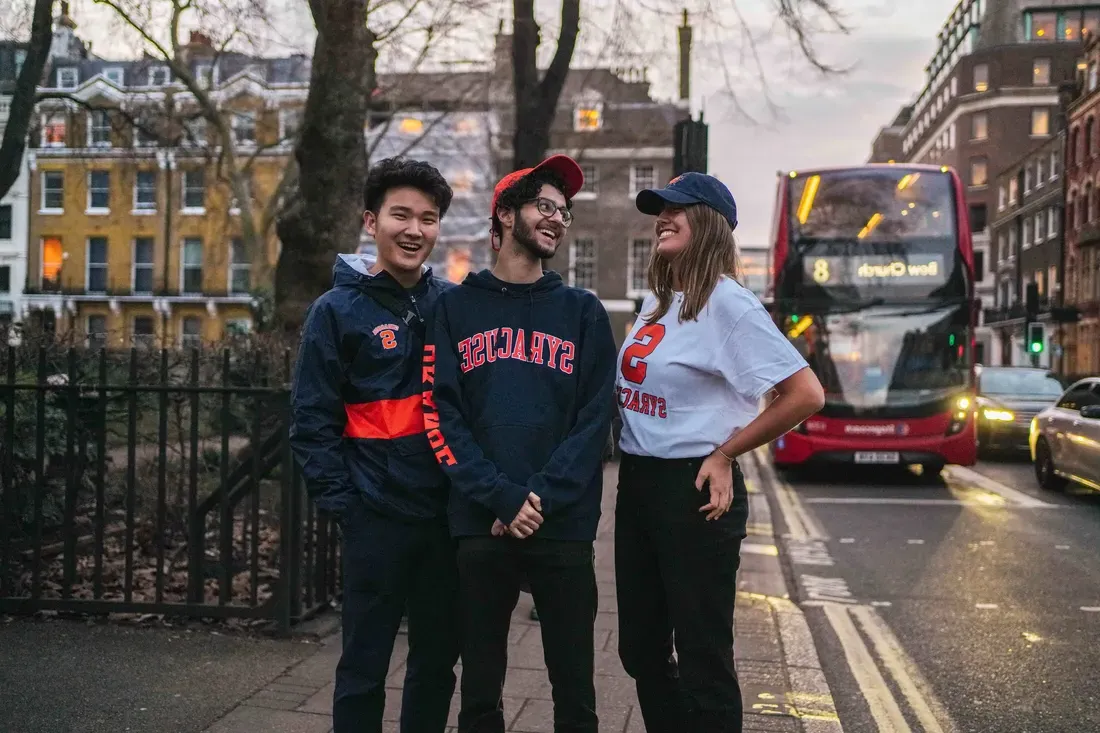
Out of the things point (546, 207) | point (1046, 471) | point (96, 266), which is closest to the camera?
point (546, 207)

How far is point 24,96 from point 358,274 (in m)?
6.68

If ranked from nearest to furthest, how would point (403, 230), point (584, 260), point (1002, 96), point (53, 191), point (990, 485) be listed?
point (403, 230) < point (990, 485) < point (584, 260) < point (53, 191) < point (1002, 96)

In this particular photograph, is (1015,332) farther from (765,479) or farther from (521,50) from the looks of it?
(521,50)

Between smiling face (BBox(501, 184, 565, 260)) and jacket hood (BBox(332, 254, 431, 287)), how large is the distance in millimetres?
511

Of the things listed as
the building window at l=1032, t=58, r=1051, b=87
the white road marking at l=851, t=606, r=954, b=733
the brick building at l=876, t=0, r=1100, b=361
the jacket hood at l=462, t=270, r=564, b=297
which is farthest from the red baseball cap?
the building window at l=1032, t=58, r=1051, b=87

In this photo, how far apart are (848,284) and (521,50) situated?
5626 mm

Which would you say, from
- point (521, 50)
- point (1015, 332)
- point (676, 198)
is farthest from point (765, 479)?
point (1015, 332)

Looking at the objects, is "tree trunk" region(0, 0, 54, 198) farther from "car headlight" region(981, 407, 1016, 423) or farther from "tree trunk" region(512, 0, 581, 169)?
"car headlight" region(981, 407, 1016, 423)

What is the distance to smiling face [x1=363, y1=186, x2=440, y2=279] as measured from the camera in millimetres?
3363

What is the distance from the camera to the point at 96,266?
1973 inches

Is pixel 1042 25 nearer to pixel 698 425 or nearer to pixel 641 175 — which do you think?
pixel 641 175

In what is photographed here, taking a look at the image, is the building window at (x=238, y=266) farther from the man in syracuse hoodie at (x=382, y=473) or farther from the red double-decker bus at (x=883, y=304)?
the man in syracuse hoodie at (x=382, y=473)

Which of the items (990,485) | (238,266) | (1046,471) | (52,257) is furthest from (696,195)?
(52,257)

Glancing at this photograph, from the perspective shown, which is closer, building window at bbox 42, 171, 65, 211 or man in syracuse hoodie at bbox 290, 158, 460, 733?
man in syracuse hoodie at bbox 290, 158, 460, 733
